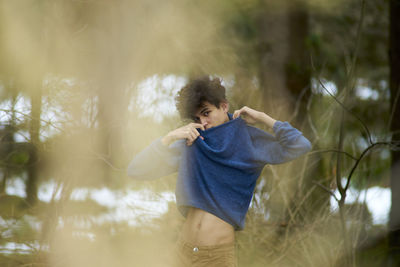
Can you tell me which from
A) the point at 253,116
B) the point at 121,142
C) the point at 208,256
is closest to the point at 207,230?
the point at 208,256

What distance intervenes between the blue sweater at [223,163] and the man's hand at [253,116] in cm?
2

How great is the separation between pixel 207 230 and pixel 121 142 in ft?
3.85

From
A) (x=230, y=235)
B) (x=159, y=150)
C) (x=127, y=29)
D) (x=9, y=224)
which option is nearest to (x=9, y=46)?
(x=127, y=29)

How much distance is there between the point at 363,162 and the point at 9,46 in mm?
2429

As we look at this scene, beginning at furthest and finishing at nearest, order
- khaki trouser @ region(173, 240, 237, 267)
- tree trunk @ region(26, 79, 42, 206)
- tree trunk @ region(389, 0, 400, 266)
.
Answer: tree trunk @ region(389, 0, 400, 266) → tree trunk @ region(26, 79, 42, 206) → khaki trouser @ region(173, 240, 237, 267)

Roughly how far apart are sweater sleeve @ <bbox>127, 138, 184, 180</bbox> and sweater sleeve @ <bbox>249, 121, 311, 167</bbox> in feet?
1.00

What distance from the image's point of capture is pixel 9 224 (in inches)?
98.7

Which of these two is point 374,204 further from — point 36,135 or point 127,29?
point 36,135

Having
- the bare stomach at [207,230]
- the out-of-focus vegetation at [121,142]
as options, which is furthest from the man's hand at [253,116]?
the out-of-focus vegetation at [121,142]

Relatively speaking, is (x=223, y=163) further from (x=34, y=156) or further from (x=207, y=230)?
(x=34, y=156)

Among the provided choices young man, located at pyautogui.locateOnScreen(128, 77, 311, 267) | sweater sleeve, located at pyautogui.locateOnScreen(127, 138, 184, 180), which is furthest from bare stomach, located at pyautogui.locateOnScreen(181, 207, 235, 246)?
sweater sleeve, located at pyautogui.locateOnScreen(127, 138, 184, 180)

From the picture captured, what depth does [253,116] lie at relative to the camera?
165cm

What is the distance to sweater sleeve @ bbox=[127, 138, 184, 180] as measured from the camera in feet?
5.39

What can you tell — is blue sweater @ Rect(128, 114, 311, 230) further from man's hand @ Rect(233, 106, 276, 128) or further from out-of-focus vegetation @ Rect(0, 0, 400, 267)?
out-of-focus vegetation @ Rect(0, 0, 400, 267)
